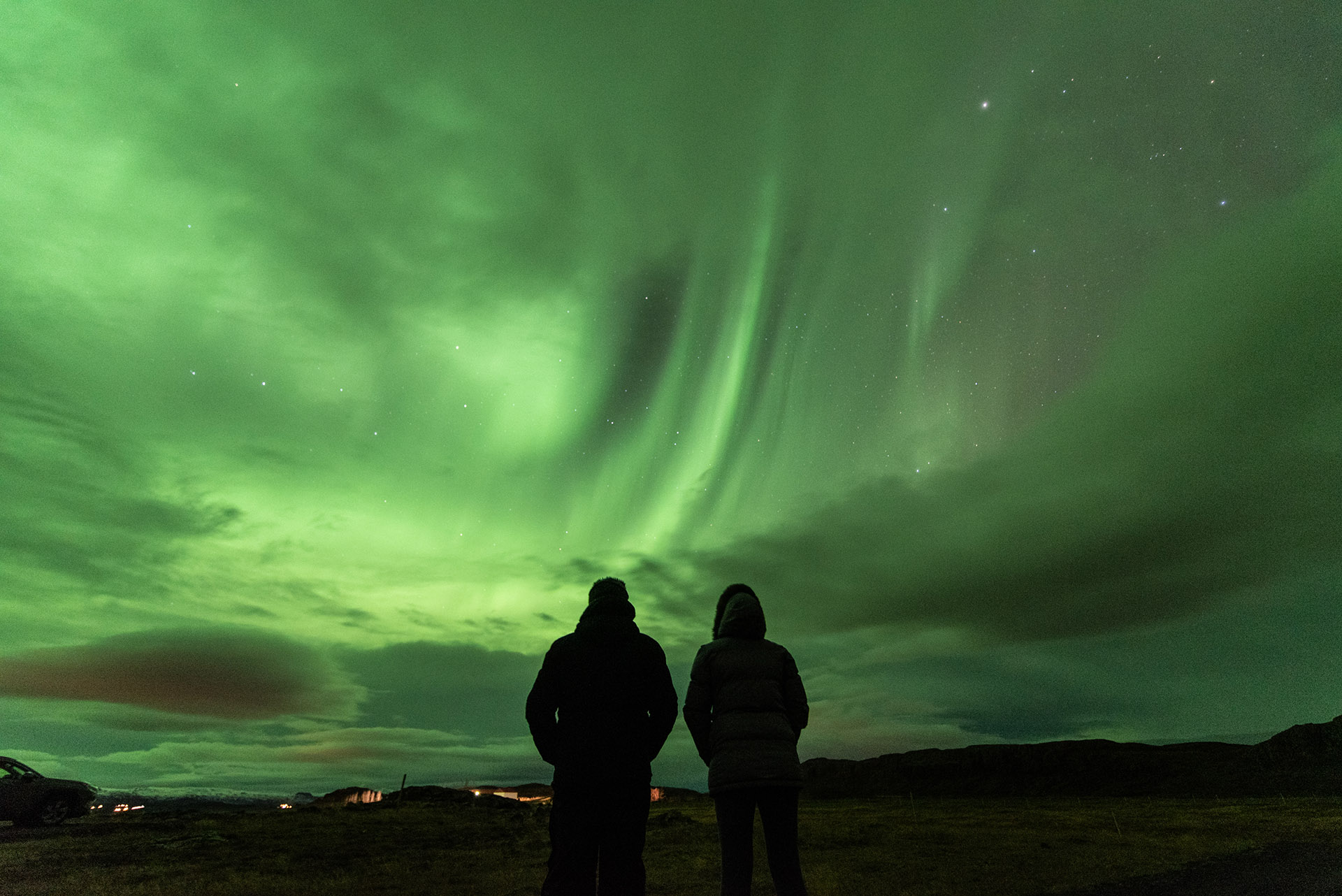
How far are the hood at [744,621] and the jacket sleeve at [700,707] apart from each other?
248mm

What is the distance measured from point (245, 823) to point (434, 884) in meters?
20.1

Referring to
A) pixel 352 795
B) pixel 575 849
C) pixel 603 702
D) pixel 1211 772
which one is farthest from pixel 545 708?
pixel 1211 772

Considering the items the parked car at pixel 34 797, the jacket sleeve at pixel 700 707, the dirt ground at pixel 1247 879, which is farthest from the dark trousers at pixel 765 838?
the parked car at pixel 34 797

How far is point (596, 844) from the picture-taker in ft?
12.8

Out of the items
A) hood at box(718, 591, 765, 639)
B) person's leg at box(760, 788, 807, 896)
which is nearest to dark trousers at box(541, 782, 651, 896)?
person's leg at box(760, 788, 807, 896)

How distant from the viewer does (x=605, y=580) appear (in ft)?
16.1

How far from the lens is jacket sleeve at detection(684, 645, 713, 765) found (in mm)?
4668

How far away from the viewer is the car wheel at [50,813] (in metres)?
20.2

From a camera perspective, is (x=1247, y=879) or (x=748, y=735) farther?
(x=1247, y=879)

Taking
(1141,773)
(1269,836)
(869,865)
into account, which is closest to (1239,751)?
(1141,773)

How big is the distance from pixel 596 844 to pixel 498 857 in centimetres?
1417

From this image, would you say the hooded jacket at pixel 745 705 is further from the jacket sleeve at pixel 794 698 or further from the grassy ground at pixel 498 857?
the grassy ground at pixel 498 857

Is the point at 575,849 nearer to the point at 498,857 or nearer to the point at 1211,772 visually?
the point at 498,857

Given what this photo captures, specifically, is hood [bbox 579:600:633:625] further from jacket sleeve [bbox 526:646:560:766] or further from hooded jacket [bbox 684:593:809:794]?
hooded jacket [bbox 684:593:809:794]
